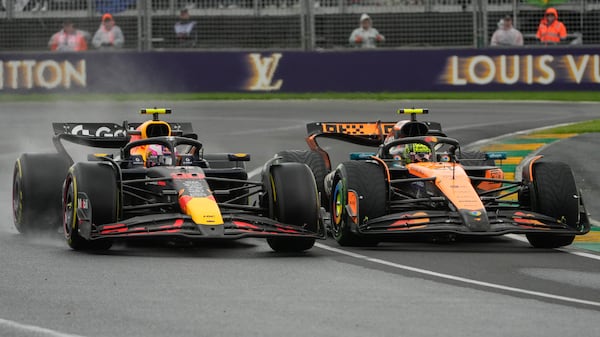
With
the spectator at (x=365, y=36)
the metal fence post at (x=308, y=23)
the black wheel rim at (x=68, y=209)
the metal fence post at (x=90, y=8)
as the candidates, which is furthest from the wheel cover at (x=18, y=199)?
the metal fence post at (x=90, y=8)

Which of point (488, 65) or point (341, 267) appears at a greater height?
point (488, 65)

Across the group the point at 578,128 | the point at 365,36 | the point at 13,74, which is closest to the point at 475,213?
the point at 578,128

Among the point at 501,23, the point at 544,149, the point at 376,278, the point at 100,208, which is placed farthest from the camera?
the point at 501,23

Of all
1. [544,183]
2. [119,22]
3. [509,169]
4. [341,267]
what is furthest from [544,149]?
[119,22]

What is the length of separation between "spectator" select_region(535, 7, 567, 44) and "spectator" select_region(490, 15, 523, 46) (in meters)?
0.45

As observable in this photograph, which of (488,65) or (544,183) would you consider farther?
(488,65)

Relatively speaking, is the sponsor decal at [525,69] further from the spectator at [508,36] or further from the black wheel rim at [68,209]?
the black wheel rim at [68,209]

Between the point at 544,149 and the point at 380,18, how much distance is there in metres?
11.2

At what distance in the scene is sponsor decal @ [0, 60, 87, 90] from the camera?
3081 centimetres

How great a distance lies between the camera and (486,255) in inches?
463

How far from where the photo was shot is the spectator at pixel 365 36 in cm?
3066

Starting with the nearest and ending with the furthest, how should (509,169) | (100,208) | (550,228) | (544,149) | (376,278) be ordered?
(376,278)
(100,208)
(550,228)
(509,169)
(544,149)

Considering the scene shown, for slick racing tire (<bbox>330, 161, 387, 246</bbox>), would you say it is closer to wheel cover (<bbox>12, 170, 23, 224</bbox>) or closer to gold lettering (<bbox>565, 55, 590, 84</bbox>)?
wheel cover (<bbox>12, 170, 23, 224</bbox>)

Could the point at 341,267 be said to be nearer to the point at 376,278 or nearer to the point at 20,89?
the point at 376,278
